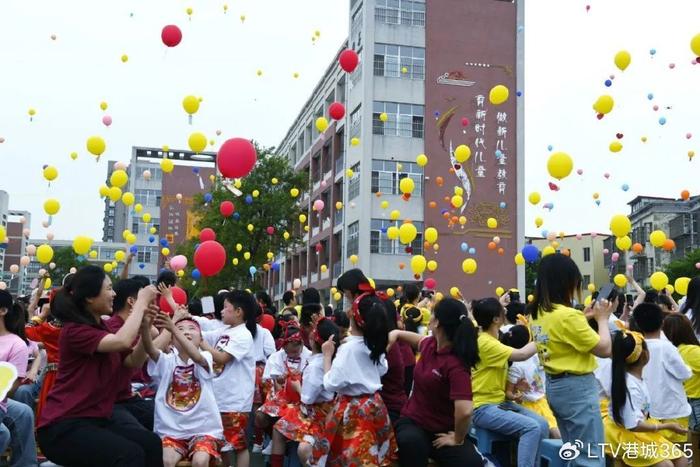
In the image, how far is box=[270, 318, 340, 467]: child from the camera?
4.89 meters

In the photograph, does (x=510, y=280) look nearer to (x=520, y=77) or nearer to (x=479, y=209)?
(x=479, y=209)

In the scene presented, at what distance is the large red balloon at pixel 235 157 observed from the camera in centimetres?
847

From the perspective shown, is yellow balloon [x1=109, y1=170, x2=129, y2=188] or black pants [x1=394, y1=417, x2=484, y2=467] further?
yellow balloon [x1=109, y1=170, x2=129, y2=188]

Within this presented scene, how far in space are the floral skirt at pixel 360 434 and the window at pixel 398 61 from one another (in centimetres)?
2513

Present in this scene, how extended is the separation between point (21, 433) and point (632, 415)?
13.5 ft

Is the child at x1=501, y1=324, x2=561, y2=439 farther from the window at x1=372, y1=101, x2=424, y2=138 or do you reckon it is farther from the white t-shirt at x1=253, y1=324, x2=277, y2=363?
the window at x1=372, y1=101, x2=424, y2=138

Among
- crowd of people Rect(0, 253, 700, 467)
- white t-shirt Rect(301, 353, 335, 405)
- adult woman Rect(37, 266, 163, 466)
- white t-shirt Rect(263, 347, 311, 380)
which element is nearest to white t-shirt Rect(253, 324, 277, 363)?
white t-shirt Rect(263, 347, 311, 380)

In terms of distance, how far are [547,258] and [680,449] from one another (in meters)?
1.68

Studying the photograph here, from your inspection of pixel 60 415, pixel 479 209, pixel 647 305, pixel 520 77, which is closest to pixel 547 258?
pixel 647 305

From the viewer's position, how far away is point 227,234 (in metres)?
24.3

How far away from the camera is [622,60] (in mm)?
10297

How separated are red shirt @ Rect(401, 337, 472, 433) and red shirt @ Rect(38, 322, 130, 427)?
173 centimetres

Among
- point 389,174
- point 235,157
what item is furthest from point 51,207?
point 389,174

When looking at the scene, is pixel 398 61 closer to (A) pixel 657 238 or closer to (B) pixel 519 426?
(A) pixel 657 238
